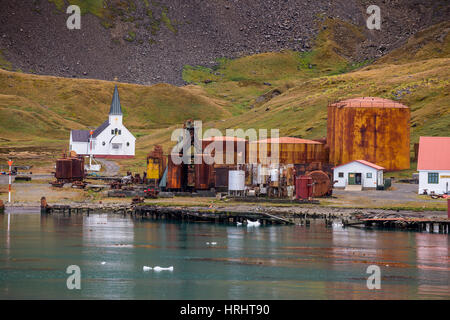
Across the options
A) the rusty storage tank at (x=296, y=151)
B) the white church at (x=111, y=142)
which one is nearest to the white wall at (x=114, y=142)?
the white church at (x=111, y=142)

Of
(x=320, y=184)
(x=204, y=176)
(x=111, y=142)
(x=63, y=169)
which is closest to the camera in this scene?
(x=320, y=184)

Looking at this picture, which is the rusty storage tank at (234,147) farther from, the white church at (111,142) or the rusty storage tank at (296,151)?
the white church at (111,142)

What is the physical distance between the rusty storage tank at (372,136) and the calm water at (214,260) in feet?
115

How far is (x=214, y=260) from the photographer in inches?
1935

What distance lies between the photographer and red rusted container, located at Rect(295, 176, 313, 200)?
7394cm

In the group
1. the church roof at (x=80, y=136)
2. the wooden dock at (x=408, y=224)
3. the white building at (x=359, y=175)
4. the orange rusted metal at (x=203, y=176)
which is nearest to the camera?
the wooden dock at (x=408, y=224)

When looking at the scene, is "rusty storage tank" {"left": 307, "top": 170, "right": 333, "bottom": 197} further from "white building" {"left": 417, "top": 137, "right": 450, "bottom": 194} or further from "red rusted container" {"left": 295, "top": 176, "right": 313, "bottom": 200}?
"white building" {"left": 417, "top": 137, "right": 450, "bottom": 194}

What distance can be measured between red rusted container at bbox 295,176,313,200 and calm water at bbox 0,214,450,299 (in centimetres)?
882

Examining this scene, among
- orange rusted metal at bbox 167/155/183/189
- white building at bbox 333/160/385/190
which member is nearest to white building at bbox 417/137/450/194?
white building at bbox 333/160/385/190

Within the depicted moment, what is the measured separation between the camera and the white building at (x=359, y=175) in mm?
84500

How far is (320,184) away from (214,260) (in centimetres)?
2901

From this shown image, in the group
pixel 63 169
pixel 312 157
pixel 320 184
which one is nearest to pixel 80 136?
pixel 63 169

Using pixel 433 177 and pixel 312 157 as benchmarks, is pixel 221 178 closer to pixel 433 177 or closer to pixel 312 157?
pixel 312 157

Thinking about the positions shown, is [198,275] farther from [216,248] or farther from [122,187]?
[122,187]
